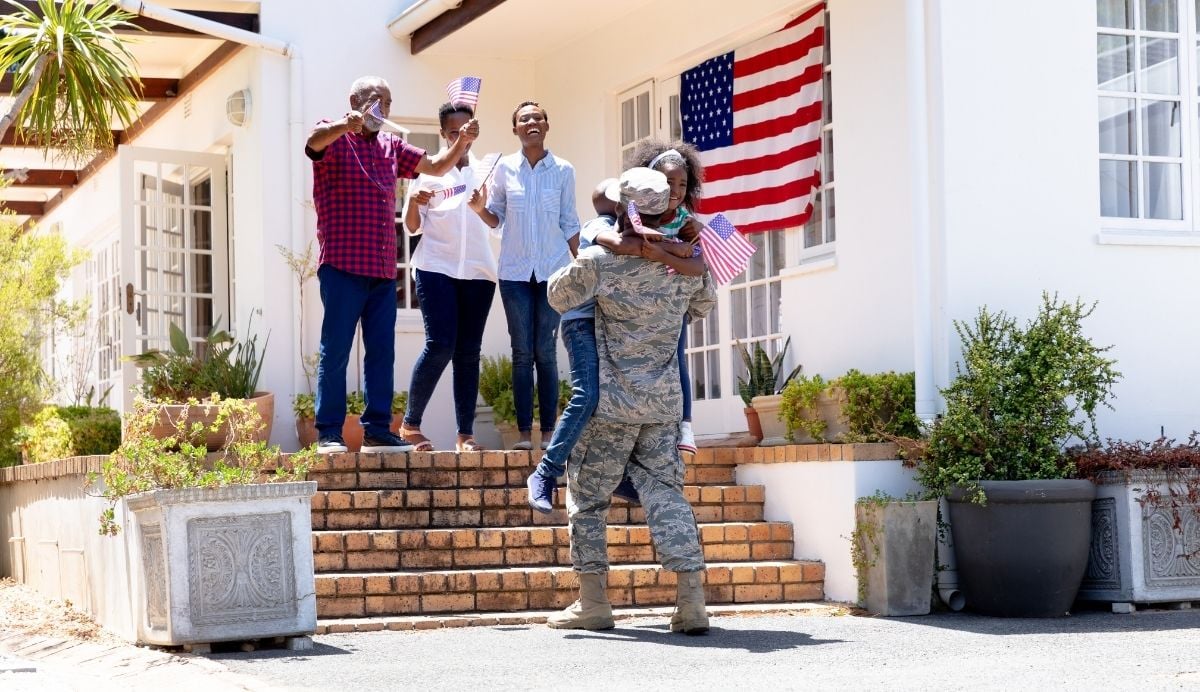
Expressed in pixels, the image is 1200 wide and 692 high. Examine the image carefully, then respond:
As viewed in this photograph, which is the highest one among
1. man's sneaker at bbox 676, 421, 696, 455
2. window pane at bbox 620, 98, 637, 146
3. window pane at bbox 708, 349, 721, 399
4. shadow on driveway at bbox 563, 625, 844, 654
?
window pane at bbox 620, 98, 637, 146

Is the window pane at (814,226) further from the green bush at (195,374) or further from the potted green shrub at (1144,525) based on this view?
the green bush at (195,374)

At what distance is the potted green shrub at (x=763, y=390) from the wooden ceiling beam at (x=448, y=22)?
2.92 metres

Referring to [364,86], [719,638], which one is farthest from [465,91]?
[719,638]

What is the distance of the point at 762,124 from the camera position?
9.91 m

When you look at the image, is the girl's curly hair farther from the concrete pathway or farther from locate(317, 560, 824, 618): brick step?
locate(317, 560, 824, 618): brick step

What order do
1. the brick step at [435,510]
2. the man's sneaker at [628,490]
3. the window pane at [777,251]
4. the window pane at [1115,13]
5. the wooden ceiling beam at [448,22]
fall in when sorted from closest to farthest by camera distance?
the man's sneaker at [628,490] → the brick step at [435,510] → the window pane at [1115,13] → the window pane at [777,251] → the wooden ceiling beam at [448,22]

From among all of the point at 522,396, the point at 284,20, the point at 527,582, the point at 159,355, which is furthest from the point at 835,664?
the point at 284,20

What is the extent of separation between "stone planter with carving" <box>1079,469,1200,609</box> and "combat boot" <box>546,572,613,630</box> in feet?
8.39

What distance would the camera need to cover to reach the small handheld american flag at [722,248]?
645 cm

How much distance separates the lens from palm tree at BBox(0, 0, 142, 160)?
30.4 feet

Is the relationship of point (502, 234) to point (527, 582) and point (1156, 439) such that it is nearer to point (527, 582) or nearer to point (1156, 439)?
point (527, 582)

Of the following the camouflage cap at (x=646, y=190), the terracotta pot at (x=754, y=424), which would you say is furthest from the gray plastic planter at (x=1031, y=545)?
the camouflage cap at (x=646, y=190)

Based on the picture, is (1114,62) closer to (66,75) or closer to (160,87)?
(66,75)

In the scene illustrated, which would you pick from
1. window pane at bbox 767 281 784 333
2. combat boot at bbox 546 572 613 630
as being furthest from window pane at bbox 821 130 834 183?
combat boot at bbox 546 572 613 630
